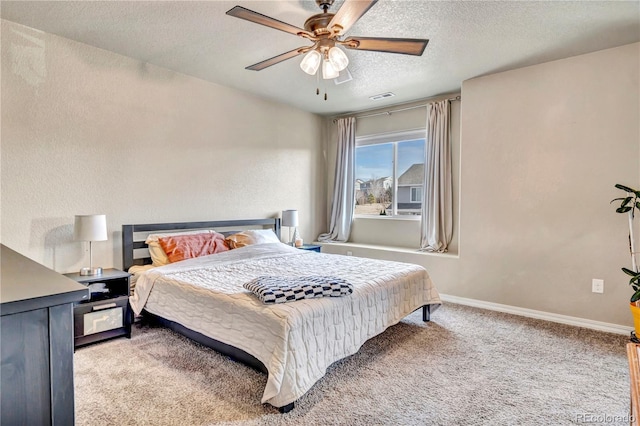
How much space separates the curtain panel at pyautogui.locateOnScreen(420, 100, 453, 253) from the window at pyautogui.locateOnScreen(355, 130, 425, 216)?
312 millimetres

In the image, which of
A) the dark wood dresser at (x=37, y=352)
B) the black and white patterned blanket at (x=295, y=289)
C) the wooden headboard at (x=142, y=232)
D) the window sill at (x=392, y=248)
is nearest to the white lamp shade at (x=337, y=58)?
the black and white patterned blanket at (x=295, y=289)

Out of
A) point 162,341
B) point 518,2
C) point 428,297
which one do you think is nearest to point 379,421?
point 428,297

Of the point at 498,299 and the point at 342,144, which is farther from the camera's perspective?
the point at 342,144

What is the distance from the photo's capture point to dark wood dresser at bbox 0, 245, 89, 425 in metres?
0.85

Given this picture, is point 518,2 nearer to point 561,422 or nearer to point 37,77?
point 561,422

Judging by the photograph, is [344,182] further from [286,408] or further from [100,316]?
[286,408]

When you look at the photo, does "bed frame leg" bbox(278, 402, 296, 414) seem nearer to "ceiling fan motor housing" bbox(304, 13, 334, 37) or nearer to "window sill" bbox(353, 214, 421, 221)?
"ceiling fan motor housing" bbox(304, 13, 334, 37)

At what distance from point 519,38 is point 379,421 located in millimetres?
3202

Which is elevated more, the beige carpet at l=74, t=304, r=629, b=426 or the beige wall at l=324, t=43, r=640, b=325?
the beige wall at l=324, t=43, r=640, b=325

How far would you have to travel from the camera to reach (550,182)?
3.46 m

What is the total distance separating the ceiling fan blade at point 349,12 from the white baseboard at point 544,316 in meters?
3.35

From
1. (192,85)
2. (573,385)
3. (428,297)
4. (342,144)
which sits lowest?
(573,385)

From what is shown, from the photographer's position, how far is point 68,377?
95cm

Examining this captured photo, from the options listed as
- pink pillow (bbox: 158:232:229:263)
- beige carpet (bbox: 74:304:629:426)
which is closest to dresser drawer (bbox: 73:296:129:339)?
beige carpet (bbox: 74:304:629:426)
